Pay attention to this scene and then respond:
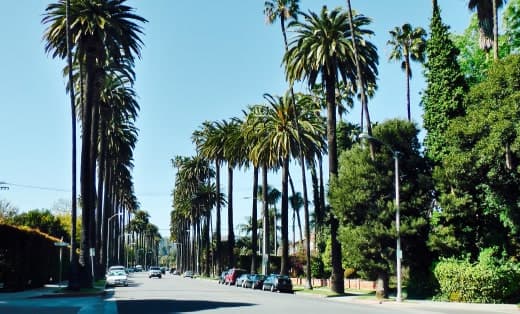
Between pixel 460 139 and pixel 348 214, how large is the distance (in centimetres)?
895

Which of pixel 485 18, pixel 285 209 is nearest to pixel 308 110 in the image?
pixel 285 209

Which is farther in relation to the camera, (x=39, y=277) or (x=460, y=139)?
(x=39, y=277)

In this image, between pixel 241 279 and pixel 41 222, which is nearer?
pixel 241 279

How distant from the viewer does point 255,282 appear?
197 ft

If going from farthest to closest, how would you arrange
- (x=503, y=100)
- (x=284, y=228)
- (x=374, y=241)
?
1. (x=284, y=228)
2. (x=374, y=241)
3. (x=503, y=100)

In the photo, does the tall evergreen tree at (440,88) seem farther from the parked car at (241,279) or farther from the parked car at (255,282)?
the parked car at (241,279)

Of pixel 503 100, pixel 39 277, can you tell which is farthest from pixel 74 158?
pixel 503 100

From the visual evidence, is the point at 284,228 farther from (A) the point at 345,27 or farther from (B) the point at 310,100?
(A) the point at 345,27

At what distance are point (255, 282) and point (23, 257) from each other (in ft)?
81.1

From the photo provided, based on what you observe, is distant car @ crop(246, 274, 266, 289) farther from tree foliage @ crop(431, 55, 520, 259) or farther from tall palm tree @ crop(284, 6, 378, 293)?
tree foliage @ crop(431, 55, 520, 259)

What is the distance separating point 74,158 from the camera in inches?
1596

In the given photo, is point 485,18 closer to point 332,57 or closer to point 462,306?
point 332,57

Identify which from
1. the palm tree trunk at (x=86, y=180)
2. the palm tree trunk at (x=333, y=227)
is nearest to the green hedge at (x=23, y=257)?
the palm tree trunk at (x=86, y=180)

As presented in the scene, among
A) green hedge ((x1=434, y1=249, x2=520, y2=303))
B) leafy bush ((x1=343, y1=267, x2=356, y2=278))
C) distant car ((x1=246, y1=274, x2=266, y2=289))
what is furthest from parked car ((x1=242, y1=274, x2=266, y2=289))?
green hedge ((x1=434, y1=249, x2=520, y2=303))
